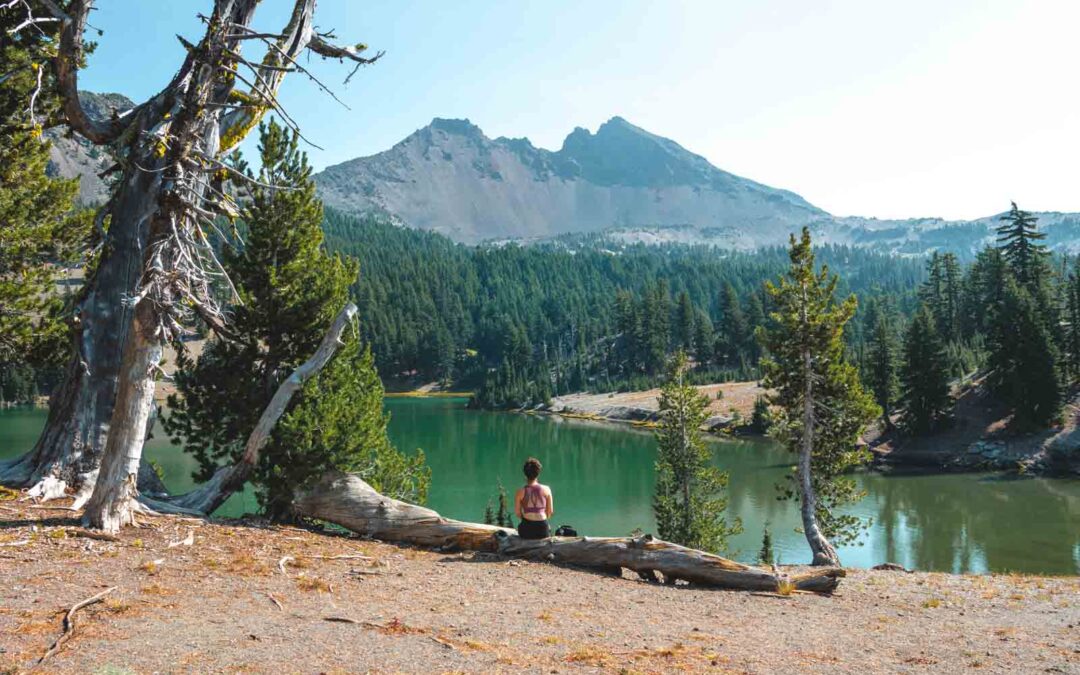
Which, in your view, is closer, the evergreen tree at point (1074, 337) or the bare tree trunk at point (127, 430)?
the bare tree trunk at point (127, 430)

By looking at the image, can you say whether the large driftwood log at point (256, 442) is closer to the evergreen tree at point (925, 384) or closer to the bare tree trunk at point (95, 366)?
the bare tree trunk at point (95, 366)

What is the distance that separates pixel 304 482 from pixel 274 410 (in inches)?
64.0

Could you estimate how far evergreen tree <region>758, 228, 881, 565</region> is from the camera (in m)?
24.5

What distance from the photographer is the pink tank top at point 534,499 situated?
11.9 m

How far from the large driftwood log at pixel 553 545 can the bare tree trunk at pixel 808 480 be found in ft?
38.8

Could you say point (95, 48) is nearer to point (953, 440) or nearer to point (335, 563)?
point (335, 563)

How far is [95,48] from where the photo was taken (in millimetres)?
16062

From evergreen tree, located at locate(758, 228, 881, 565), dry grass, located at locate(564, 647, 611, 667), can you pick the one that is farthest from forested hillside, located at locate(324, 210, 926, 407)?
dry grass, located at locate(564, 647, 611, 667)

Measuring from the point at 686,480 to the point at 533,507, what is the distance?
18.8 meters

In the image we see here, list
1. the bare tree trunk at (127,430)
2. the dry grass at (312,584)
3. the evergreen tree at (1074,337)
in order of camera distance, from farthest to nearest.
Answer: the evergreen tree at (1074,337)
the bare tree trunk at (127,430)
the dry grass at (312,584)

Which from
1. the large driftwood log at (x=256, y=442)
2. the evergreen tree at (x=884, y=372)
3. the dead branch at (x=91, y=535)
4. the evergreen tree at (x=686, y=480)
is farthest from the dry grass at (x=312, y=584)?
the evergreen tree at (x=884, y=372)

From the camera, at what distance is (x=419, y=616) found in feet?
26.6

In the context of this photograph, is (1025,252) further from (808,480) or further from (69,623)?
(69,623)

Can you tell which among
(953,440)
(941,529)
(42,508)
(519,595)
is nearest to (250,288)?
(42,508)
